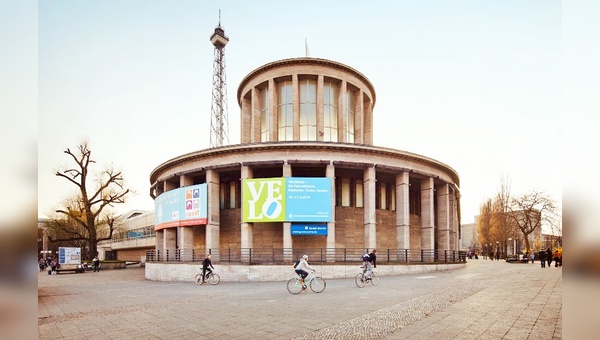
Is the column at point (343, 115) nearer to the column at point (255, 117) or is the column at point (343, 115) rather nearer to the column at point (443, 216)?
the column at point (255, 117)

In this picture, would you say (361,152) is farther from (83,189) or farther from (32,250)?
(83,189)

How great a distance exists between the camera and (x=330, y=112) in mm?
35781

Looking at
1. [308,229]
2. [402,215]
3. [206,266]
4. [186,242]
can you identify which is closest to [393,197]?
[402,215]

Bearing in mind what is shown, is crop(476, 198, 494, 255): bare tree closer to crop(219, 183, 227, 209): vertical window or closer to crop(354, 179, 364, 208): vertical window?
crop(354, 179, 364, 208): vertical window

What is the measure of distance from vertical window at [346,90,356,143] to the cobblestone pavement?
2161cm

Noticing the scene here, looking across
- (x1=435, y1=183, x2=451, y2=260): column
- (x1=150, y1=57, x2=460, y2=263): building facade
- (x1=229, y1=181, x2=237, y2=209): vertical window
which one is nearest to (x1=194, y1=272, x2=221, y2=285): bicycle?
(x1=150, y1=57, x2=460, y2=263): building facade

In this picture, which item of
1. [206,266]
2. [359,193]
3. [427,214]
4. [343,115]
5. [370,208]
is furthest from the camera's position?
[343,115]

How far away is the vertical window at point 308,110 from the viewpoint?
115 ft

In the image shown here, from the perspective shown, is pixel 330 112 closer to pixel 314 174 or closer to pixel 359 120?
pixel 359 120

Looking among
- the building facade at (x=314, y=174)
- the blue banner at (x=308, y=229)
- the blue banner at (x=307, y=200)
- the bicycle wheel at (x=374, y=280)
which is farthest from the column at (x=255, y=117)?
the bicycle wheel at (x=374, y=280)

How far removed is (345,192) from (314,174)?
3124 mm

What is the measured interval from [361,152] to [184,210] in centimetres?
1484

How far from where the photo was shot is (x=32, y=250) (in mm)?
1959

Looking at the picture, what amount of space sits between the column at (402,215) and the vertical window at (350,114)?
7399 mm
